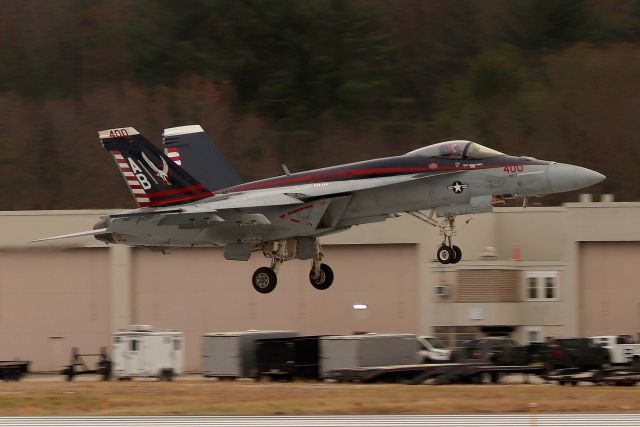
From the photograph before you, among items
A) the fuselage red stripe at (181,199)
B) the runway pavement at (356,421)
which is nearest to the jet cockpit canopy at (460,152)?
the fuselage red stripe at (181,199)

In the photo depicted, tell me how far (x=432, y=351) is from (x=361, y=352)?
11.4 ft

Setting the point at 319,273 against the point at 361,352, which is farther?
the point at 361,352

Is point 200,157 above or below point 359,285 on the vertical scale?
above

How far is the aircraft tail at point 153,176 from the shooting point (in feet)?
94.6

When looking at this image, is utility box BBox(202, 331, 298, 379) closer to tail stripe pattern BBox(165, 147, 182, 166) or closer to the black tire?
the black tire

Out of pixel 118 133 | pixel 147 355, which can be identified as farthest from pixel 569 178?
pixel 147 355

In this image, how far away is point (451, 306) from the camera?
40.6 m

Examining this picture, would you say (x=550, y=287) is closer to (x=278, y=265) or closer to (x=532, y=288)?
(x=532, y=288)

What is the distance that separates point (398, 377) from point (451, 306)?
8804mm

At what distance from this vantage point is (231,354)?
116 feet

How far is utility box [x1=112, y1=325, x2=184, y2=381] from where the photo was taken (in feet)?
123

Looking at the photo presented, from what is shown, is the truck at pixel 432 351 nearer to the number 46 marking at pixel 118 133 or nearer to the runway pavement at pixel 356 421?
the number 46 marking at pixel 118 133

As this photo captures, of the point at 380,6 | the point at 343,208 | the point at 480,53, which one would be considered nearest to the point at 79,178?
the point at 380,6

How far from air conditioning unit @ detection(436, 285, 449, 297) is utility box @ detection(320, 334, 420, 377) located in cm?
622
